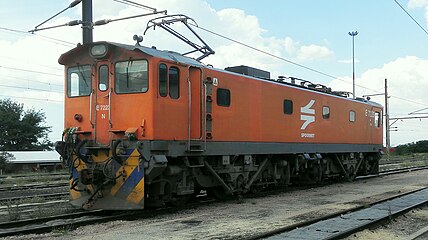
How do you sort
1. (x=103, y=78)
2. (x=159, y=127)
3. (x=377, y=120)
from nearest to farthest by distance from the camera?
(x=159, y=127) → (x=103, y=78) → (x=377, y=120)

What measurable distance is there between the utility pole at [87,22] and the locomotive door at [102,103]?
9154mm

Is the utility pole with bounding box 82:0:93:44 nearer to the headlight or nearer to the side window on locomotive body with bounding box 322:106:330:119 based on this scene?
the headlight

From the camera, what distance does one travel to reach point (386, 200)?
1297 cm

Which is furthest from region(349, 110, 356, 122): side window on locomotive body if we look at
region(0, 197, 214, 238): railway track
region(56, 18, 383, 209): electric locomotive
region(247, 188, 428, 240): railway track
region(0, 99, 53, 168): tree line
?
region(0, 99, 53, 168): tree line

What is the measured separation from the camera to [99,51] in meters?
11.1

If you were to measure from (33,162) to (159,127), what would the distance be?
107 ft

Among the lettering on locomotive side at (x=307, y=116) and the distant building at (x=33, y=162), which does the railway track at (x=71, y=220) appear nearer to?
the lettering on locomotive side at (x=307, y=116)

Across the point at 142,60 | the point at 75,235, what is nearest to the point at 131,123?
the point at 142,60

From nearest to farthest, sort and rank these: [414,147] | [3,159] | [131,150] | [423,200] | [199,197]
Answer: [131,150] < [423,200] < [199,197] < [3,159] < [414,147]

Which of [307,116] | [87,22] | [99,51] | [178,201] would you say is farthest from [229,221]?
[87,22]

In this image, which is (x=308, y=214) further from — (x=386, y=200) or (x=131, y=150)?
(x=131, y=150)

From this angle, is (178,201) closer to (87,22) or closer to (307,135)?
(307,135)

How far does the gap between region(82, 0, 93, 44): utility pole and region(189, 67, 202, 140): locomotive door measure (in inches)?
378

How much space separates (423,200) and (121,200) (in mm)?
8125
